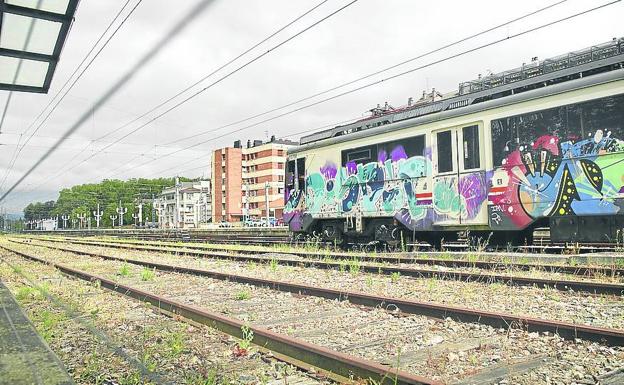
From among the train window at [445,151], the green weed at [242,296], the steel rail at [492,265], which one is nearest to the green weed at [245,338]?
the green weed at [242,296]

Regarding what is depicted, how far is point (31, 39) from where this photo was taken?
6.63 metres

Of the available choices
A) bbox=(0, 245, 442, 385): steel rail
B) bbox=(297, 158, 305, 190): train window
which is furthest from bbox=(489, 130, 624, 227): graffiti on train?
bbox=(0, 245, 442, 385): steel rail

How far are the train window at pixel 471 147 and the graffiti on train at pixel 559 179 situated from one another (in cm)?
63

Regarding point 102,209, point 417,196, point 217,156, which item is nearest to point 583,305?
point 417,196

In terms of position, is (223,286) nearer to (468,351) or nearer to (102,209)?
(468,351)

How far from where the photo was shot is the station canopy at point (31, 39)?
5930 mm

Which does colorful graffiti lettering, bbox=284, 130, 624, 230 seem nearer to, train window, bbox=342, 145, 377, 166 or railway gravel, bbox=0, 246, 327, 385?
train window, bbox=342, 145, 377, 166

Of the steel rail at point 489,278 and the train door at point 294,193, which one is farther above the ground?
the train door at point 294,193

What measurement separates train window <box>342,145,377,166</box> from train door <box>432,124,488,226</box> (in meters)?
2.02

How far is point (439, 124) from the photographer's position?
1149cm

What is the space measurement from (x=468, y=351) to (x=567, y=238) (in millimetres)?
6301

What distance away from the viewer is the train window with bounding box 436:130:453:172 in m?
11.2

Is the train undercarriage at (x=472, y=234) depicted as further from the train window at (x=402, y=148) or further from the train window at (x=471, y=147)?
the train window at (x=402, y=148)

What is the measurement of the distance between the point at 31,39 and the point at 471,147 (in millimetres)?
8635
